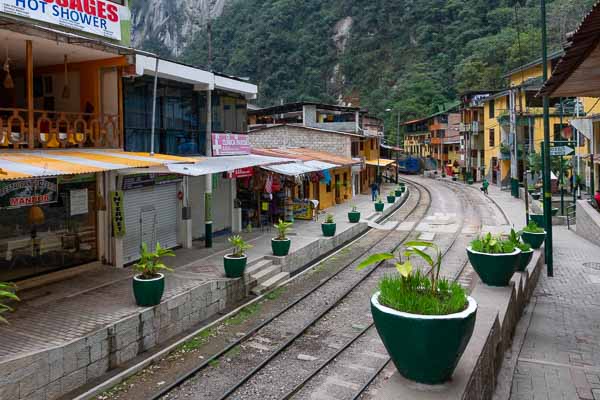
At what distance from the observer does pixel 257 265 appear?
16.1m

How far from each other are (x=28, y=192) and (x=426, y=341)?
1084 centimetres

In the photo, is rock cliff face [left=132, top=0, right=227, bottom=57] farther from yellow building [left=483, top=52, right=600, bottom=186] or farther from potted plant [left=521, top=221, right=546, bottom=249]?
potted plant [left=521, top=221, right=546, bottom=249]

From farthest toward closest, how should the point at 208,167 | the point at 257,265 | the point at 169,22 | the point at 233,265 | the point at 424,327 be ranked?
the point at 169,22 → the point at 257,265 → the point at 208,167 → the point at 233,265 → the point at 424,327

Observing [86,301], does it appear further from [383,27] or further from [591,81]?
[383,27]

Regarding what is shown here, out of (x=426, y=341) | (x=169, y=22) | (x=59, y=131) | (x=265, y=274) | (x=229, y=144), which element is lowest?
(x=265, y=274)

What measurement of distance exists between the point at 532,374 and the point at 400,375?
363 cm

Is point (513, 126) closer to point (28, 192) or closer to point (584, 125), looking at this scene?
point (584, 125)

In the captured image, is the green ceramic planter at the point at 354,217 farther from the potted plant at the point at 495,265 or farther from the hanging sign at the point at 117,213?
the potted plant at the point at 495,265

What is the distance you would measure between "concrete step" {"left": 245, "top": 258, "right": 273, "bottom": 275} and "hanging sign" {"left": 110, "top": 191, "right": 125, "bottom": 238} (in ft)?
12.5

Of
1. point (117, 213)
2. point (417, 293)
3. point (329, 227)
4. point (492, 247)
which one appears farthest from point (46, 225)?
point (329, 227)

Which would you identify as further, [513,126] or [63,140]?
[513,126]

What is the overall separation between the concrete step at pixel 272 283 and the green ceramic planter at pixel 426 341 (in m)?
10.2

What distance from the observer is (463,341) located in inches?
187

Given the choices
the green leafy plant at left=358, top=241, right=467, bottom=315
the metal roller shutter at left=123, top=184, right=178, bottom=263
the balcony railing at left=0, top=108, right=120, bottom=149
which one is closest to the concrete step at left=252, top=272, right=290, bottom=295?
the metal roller shutter at left=123, top=184, right=178, bottom=263
